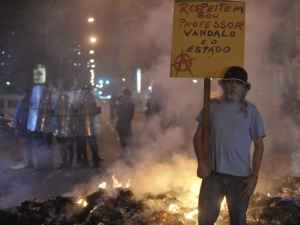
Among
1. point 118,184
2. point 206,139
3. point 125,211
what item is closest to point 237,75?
point 206,139

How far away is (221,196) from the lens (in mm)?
4168

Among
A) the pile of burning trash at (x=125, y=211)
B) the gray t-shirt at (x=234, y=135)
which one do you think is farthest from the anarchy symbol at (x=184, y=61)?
the pile of burning trash at (x=125, y=211)

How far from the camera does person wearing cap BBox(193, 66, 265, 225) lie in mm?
3990

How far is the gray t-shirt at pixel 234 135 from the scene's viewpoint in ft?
13.1

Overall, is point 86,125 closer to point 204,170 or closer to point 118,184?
point 118,184

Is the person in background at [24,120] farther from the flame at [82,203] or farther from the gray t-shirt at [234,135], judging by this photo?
the gray t-shirt at [234,135]

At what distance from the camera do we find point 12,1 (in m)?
19.3

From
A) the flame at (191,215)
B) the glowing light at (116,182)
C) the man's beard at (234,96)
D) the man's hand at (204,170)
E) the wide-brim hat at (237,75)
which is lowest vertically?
the flame at (191,215)

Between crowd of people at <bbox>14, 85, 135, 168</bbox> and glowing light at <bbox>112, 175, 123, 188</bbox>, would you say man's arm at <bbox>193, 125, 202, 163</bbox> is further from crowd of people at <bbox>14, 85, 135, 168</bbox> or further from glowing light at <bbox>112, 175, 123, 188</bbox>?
crowd of people at <bbox>14, 85, 135, 168</bbox>

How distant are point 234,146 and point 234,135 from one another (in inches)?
3.7

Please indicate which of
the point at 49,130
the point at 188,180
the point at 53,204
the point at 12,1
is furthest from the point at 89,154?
the point at 12,1

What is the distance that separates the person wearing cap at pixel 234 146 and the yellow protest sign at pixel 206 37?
0.39m

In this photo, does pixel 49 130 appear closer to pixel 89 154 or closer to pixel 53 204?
pixel 89 154

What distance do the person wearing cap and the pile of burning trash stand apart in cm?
152
